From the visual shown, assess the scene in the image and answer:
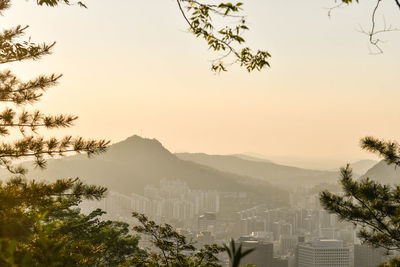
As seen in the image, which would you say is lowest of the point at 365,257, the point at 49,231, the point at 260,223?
the point at 365,257

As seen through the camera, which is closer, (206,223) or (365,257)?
(365,257)

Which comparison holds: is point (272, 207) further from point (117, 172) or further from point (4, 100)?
point (4, 100)

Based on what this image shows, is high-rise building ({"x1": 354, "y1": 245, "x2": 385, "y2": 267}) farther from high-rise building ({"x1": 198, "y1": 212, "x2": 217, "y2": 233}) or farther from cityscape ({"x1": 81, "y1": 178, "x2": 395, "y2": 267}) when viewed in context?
high-rise building ({"x1": 198, "y1": 212, "x2": 217, "y2": 233})

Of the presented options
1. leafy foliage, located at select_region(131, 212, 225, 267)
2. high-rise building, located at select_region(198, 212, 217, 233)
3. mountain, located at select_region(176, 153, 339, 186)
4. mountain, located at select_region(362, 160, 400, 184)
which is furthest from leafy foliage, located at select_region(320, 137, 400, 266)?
mountain, located at select_region(176, 153, 339, 186)

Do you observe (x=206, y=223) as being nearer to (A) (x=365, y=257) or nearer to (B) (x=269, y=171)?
(A) (x=365, y=257)

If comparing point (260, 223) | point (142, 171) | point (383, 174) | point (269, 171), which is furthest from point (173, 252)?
point (269, 171)

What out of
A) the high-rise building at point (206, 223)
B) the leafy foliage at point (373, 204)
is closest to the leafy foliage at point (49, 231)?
the leafy foliage at point (373, 204)

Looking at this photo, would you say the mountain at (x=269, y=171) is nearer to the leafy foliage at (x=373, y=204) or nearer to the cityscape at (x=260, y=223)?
the cityscape at (x=260, y=223)
